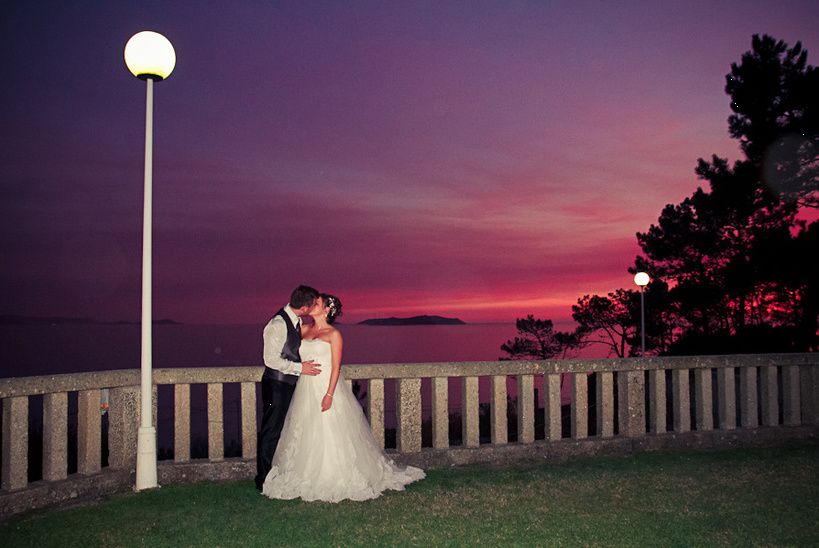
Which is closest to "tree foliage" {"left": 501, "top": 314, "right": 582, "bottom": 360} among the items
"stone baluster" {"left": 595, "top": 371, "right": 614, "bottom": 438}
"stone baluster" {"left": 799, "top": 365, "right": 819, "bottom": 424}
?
"stone baluster" {"left": 799, "top": 365, "right": 819, "bottom": 424}

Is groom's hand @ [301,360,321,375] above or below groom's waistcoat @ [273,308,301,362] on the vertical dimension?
below

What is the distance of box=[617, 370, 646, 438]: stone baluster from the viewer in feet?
31.2

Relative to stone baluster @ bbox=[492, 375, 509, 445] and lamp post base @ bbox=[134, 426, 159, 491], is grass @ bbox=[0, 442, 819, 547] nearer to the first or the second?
lamp post base @ bbox=[134, 426, 159, 491]

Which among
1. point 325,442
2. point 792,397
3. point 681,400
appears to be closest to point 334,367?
point 325,442

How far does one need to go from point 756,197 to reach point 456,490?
23.3 m

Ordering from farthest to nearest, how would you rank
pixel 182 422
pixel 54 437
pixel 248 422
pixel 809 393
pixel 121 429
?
pixel 809 393 → pixel 248 422 → pixel 182 422 → pixel 121 429 → pixel 54 437

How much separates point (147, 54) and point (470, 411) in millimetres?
5411

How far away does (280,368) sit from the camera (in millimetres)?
7324

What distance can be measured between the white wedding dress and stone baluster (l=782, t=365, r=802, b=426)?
6114 millimetres

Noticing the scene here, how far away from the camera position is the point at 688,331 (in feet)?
102

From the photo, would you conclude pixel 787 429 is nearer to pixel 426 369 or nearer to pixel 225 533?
pixel 426 369

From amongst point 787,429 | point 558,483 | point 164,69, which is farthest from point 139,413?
point 787,429

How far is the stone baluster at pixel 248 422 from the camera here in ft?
26.5

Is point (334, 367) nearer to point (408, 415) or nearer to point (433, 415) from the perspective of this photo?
point (408, 415)
